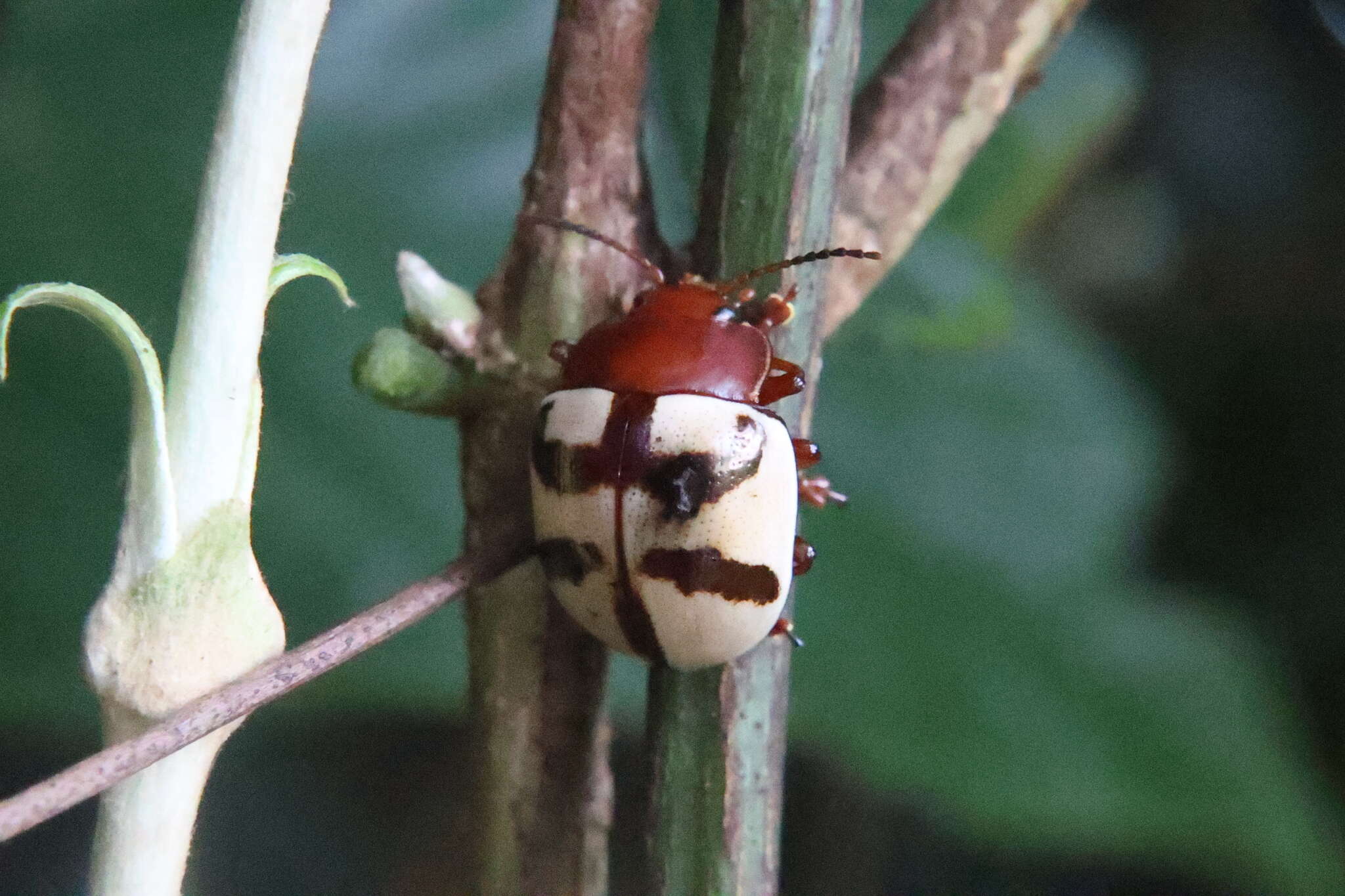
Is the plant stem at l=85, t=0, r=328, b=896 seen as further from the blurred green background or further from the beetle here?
the blurred green background

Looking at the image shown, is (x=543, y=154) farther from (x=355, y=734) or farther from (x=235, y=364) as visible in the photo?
(x=355, y=734)

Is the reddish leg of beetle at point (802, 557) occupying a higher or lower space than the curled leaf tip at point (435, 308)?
lower

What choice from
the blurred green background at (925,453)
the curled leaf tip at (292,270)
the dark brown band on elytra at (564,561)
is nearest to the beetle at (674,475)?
the dark brown band on elytra at (564,561)

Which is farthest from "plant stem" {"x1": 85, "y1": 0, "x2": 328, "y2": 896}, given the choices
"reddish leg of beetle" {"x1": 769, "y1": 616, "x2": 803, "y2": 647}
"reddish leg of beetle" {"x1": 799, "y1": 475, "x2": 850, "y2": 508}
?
"reddish leg of beetle" {"x1": 799, "y1": 475, "x2": 850, "y2": 508}

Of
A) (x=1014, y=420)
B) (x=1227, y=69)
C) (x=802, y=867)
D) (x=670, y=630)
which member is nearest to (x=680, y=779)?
(x=670, y=630)

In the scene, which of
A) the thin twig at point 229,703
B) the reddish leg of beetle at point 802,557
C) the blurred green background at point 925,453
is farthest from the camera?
the blurred green background at point 925,453

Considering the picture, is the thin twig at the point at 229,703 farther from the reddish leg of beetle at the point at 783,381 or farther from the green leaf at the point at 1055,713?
the green leaf at the point at 1055,713
